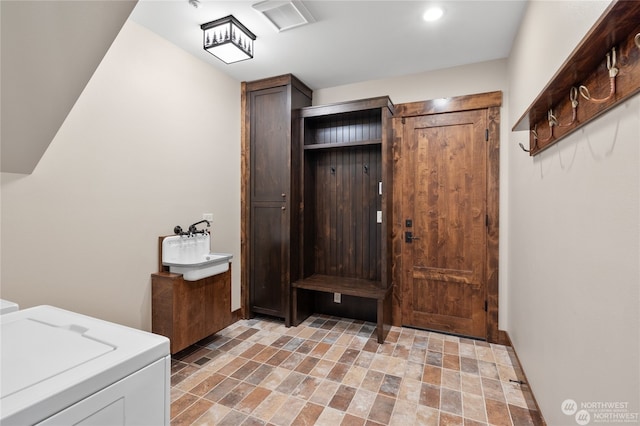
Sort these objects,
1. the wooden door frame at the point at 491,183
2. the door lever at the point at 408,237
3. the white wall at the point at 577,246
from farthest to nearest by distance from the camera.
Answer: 1. the door lever at the point at 408,237
2. the wooden door frame at the point at 491,183
3. the white wall at the point at 577,246

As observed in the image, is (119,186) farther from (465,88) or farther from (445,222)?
(465,88)

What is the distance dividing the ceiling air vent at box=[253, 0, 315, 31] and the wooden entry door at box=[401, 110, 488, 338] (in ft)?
5.10

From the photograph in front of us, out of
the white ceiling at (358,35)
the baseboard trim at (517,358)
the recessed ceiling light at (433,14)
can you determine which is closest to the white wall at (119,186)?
the white ceiling at (358,35)

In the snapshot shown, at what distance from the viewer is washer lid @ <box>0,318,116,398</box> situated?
859 mm

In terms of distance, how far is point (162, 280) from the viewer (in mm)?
2494

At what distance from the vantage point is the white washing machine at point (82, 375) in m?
0.77

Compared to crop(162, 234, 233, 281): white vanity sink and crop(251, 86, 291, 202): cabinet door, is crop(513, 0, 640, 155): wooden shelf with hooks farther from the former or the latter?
crop(162, 234, 233, 281): white vanity sink

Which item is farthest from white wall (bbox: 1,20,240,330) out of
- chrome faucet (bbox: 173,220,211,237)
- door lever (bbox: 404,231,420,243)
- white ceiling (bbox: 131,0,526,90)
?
door lever (bbox: 404,231,420,243)

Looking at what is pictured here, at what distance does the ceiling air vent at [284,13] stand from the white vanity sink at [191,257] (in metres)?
1.98

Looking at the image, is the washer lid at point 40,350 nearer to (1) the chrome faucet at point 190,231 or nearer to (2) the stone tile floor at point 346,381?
(2) the stone tile floor at point 346,381

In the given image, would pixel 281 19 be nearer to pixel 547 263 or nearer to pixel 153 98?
pixel 153 98

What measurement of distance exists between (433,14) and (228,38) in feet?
5.23

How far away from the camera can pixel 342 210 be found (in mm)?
3629

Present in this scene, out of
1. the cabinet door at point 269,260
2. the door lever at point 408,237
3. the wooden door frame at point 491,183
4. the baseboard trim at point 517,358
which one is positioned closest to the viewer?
the baseboard trim at point 517,358
